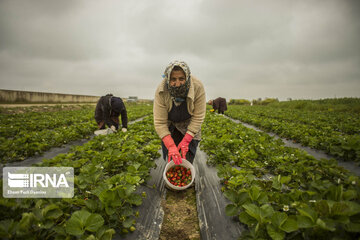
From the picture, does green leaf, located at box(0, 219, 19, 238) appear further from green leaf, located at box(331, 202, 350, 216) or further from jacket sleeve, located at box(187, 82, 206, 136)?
green leaf, located at box(331, 202, 350, 216)

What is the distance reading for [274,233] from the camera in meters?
1.23

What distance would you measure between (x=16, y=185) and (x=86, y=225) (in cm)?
128

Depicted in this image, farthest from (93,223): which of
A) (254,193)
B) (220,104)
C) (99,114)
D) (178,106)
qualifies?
(220,104)

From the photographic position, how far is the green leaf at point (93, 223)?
1.32m

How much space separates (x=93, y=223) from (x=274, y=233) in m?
1.47

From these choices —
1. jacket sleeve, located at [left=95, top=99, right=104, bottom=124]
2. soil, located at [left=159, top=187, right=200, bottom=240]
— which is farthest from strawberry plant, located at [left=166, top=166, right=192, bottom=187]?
jacket sleeve, located at [left=95, top=99, right=104, bottom=124]

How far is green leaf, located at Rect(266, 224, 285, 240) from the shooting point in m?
1.19

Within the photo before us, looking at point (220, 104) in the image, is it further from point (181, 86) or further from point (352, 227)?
point (352, 227)

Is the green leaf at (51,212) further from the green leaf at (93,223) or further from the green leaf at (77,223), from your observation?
the green leaf at (93,223)

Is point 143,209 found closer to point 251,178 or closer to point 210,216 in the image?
point 210,216

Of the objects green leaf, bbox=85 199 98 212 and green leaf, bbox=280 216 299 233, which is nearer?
green leaf, bbox=280 216 299 233

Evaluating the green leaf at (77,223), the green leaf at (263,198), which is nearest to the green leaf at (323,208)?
the green leaf at (263,198)

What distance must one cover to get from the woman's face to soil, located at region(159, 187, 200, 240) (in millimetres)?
1754

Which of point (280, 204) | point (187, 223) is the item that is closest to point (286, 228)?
point (280, 204)
